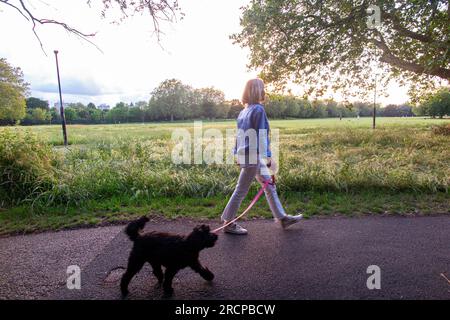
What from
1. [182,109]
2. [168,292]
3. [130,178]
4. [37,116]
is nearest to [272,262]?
[168,292]

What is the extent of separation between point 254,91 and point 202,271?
7.96 ft

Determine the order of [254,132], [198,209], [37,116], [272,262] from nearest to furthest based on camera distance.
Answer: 1. [272,262]
2. [254,132]
3. [198,209]
4. [37,116]

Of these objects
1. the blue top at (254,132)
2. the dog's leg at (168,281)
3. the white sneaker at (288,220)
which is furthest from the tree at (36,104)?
the dog's leg at (168,281)

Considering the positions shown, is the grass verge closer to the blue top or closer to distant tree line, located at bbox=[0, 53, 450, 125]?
the blue top

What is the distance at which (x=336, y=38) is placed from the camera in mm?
11984

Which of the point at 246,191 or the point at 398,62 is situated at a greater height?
the point at 398,62

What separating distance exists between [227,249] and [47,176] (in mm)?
4610

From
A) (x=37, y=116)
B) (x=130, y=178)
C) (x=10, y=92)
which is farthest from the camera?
(x=37, y=116)

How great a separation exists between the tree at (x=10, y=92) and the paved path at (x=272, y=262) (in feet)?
127

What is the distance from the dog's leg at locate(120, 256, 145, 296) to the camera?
2631 millimetres

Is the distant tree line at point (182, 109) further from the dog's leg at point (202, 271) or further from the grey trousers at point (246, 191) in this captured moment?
the dog's leg at point (202, 271)

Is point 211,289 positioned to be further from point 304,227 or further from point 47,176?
point 47,176

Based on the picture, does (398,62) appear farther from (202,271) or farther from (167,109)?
(167,109)

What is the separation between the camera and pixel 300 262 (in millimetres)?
3209
